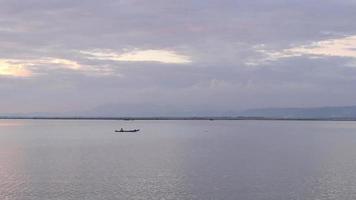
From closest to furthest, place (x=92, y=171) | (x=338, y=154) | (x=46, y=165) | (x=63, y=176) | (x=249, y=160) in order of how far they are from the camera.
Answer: (x=63, y=176), (x=92, y=171), (x=46, y=165), (x=249, y=160), (x=338, y=154)

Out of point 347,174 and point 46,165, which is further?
point 46,165

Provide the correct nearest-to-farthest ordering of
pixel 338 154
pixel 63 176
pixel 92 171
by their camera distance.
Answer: pixel 63 176
pixel 92 171
pixel 338 154

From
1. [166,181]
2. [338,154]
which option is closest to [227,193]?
[166,181]

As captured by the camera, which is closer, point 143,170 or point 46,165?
point 143,170

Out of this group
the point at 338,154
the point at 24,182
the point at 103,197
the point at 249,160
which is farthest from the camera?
the point at 338,154

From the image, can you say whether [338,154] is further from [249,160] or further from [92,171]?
[92,171]

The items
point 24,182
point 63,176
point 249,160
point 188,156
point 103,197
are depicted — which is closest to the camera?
point 103,197

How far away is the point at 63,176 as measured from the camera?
47781 millimetres

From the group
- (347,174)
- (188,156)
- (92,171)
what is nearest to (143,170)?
(92,171)

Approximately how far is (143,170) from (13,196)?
17298 millimetres

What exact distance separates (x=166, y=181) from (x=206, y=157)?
76.7 ft

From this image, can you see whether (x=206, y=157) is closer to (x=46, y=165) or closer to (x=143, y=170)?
(x=143, y=170)

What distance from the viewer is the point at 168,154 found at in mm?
72125

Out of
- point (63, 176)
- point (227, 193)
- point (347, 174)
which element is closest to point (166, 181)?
point (227, 193)
